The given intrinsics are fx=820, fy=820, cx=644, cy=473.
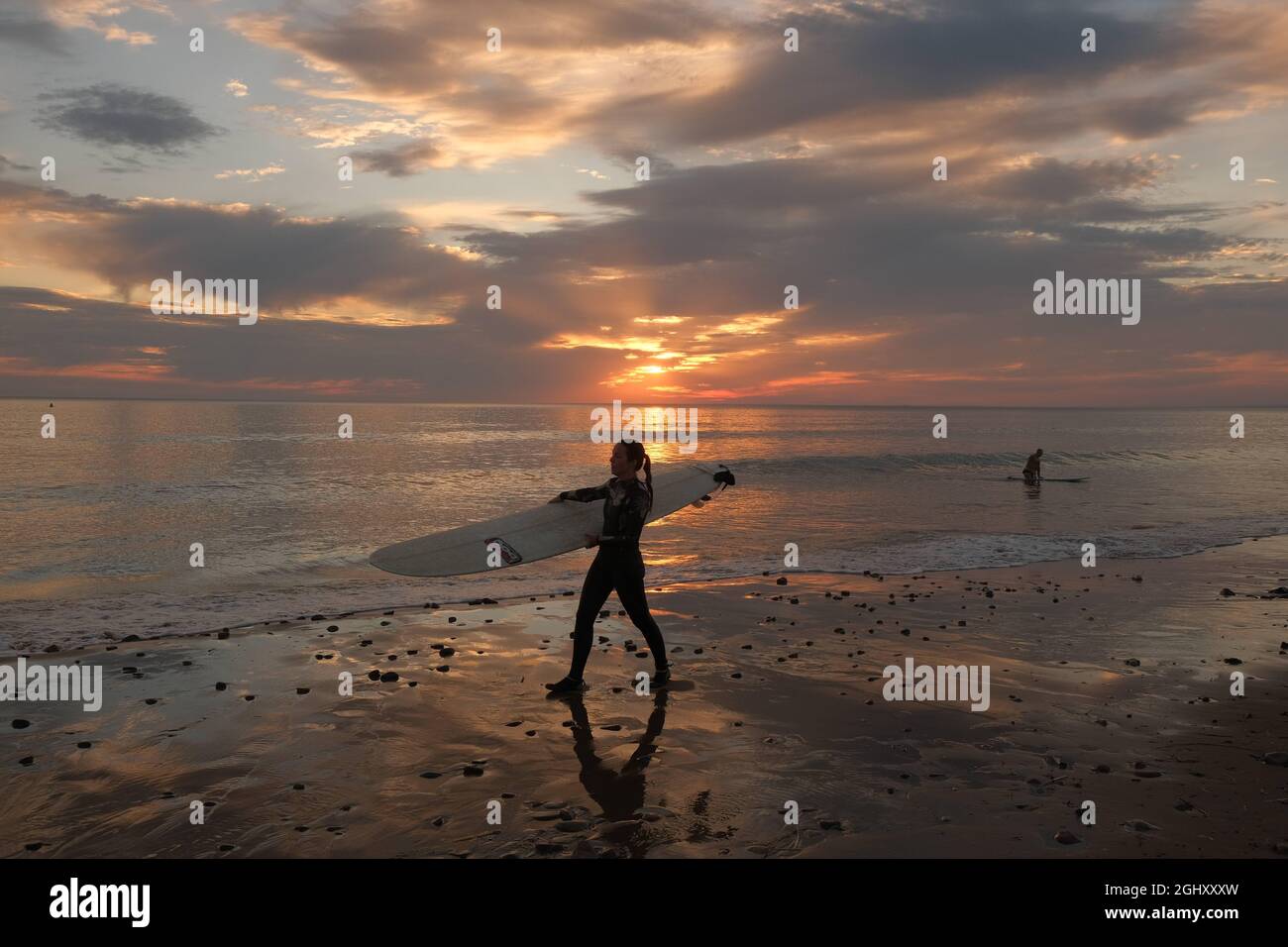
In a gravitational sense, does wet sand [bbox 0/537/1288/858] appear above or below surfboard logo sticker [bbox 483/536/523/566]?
below

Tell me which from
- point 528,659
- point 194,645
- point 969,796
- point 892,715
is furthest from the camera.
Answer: point 194,645

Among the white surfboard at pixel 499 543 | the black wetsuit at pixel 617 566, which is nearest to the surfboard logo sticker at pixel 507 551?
the white surfboard at pixel 499 543

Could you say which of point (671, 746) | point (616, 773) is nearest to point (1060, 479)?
point (671, 746)

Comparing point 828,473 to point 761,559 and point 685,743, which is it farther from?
point 685,743

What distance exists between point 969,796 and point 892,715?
2012 millimetres

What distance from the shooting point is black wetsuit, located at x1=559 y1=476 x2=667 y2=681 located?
30.2 ft

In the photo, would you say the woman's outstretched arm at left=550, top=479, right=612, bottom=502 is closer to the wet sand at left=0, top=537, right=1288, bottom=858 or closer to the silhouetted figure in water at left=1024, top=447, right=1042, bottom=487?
the wet sand at left=0, top=537, right=1288, bottom=858

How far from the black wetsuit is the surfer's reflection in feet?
3.18

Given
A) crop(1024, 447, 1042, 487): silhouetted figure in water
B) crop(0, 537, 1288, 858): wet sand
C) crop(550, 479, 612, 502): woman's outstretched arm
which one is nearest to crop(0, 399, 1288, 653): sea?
crop(1024, 447, 1042, 487): silhouetted figure in water

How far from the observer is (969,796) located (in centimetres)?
629

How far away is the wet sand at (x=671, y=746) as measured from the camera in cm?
571

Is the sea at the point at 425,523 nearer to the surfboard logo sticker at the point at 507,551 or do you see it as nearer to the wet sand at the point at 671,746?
the wet sand at the point at 671,746

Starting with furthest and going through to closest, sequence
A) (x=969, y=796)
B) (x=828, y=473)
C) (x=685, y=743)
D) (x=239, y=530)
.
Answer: (x=828, y=473) → (x=239, y=530) → (x=685, y=743) → (x=969, y=796)
